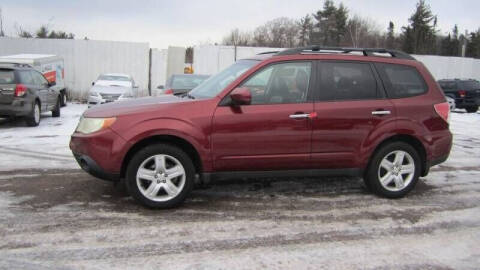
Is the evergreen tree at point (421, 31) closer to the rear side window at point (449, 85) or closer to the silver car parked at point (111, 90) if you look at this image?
the rear side window at point (449, 85)

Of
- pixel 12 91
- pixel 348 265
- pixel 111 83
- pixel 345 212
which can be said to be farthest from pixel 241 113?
pixel 111 83

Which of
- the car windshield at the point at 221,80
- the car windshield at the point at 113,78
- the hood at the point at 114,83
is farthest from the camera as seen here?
the car windshield at the point at 113,78

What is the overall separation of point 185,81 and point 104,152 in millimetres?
8682

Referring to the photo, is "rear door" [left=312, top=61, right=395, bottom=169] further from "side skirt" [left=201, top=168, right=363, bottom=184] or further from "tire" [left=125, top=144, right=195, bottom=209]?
"tire" [left=125, top=144, right=195, bottom=209]

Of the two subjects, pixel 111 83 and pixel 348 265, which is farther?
pixel 111 83

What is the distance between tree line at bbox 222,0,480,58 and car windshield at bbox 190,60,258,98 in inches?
1989

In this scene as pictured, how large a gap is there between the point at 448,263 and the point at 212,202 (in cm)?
261

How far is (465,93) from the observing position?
20.4 meters

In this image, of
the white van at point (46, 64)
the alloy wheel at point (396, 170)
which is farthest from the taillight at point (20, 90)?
the alloy wheel at point (396, 170)

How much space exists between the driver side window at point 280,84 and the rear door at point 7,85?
25.4ft

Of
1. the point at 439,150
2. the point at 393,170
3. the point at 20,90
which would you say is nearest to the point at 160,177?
the point at 393,170

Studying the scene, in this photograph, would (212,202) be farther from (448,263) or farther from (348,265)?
(448,263)

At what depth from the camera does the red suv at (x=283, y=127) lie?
4852 mm

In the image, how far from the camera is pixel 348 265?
3732 millimetres
